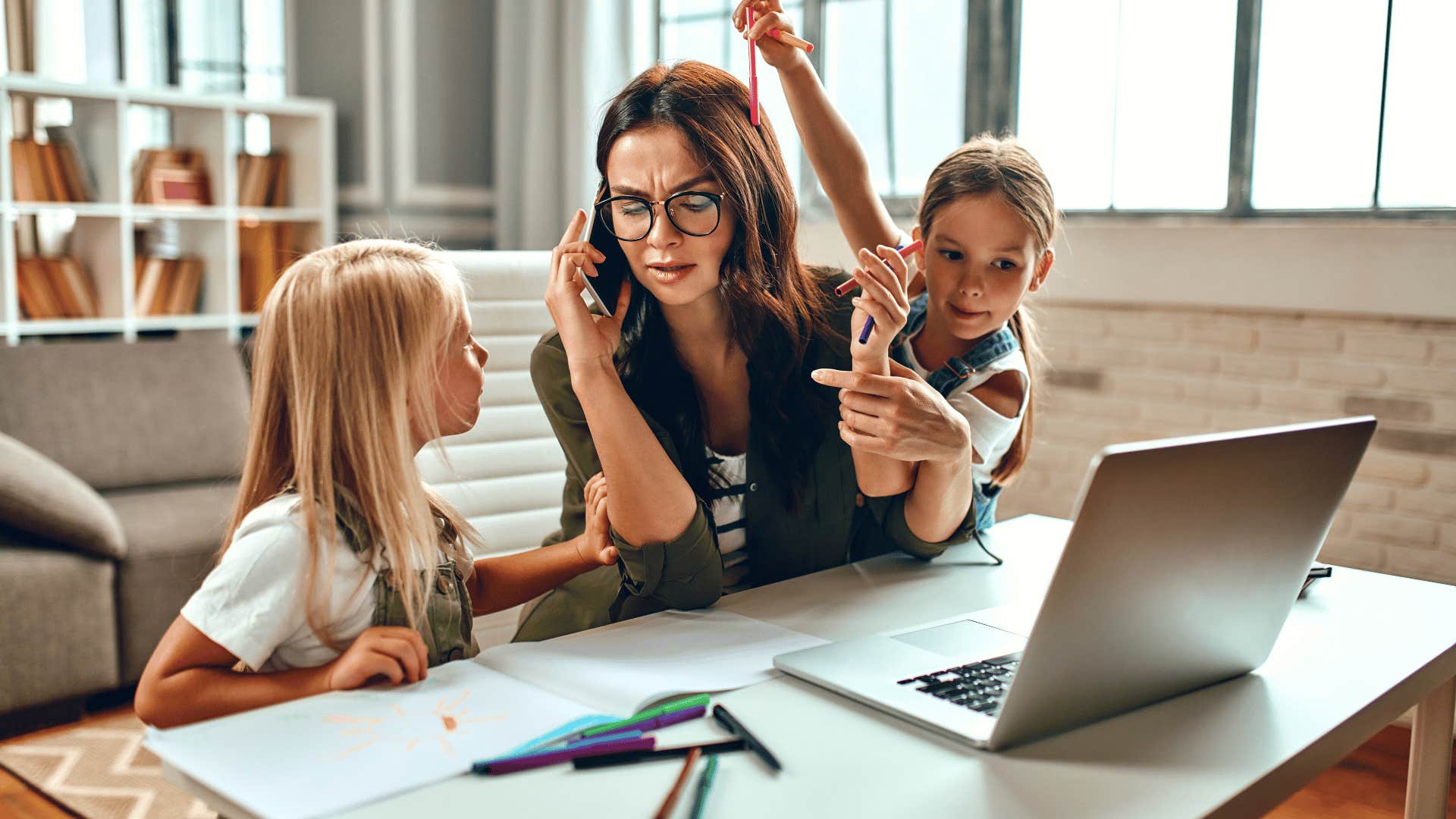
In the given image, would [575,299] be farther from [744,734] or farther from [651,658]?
[744,734]

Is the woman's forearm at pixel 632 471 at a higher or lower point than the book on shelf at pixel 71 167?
lower

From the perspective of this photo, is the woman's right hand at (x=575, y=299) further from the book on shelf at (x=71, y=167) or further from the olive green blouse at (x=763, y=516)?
the book on shelf at (x=71, y=167)

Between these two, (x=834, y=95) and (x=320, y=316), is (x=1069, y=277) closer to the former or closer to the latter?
(x=834, y=95)

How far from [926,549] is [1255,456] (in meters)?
0.61

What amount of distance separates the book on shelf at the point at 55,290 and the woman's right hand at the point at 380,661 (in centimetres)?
313

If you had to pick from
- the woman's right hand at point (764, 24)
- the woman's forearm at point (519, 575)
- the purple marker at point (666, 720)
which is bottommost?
the woman's forearm at point (519, 575)

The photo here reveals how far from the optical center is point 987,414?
4.81 feet

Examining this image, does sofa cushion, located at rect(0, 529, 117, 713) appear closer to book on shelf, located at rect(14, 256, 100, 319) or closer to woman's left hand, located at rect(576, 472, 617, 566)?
book on shelf, located at rect(14, 256, 100, 319)

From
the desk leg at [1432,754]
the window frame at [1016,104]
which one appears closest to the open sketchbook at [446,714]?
the desk leg at [1432,754]

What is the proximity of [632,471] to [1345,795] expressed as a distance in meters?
1.74

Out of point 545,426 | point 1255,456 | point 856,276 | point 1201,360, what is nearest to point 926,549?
point 856,276

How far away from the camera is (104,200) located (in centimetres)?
365

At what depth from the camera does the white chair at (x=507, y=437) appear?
1.79 meters

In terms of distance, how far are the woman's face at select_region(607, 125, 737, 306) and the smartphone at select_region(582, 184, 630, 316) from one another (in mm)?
45
